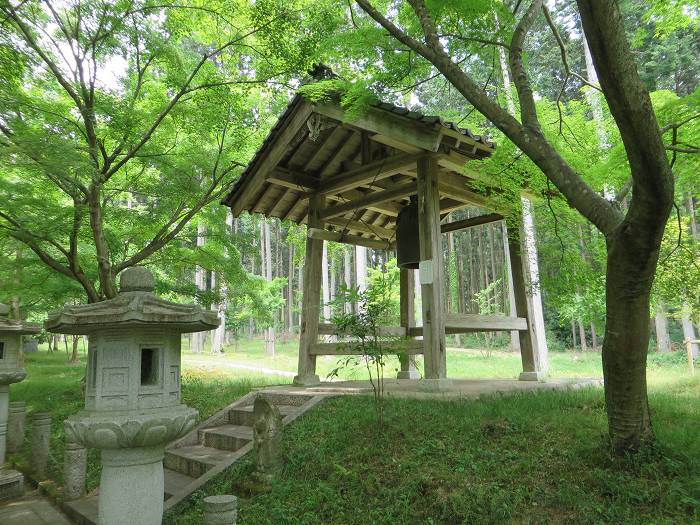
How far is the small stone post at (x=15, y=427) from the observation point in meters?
8.30

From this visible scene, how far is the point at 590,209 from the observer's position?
153 inches

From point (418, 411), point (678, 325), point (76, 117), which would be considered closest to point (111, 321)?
point (418, 411)

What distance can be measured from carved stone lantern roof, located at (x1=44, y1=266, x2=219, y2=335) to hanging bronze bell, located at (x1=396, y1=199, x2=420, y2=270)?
149 inches

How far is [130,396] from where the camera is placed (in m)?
4.05

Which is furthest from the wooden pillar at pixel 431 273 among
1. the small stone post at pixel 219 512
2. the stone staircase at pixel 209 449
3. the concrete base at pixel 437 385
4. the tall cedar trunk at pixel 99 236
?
the tall cedar trunk at pixel 99 236

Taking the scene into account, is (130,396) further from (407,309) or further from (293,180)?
(407,309)

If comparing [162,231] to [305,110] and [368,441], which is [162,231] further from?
[368,441]

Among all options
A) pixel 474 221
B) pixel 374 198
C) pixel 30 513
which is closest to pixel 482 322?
pixel 474 221

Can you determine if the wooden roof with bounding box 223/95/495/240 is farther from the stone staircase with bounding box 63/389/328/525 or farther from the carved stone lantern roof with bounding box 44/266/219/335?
the stone staircase with bounding box 63/389/328/525

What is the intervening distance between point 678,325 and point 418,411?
34.1m

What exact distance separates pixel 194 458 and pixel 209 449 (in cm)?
47

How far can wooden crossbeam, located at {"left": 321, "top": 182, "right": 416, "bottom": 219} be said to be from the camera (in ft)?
23.9

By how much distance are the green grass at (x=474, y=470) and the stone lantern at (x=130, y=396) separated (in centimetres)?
66

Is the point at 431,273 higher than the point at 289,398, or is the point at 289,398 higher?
the point at 431,273
